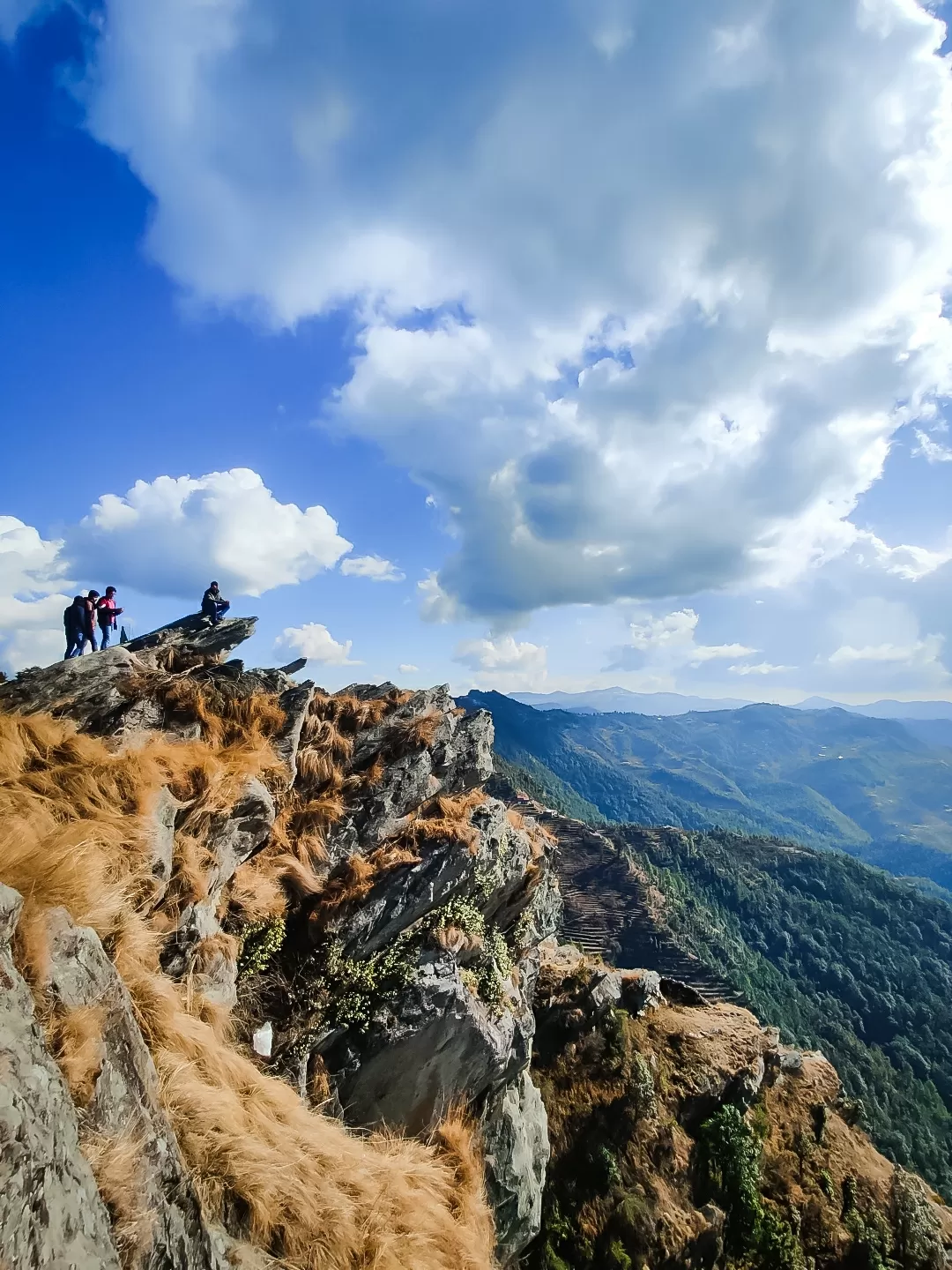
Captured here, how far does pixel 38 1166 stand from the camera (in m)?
3.62

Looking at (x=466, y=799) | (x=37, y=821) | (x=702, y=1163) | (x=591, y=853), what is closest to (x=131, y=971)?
(x=37, y=821)

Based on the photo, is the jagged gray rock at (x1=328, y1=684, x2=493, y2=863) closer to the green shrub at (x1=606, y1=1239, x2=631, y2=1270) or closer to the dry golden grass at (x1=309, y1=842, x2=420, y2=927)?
the dry golden grass at (x1=309, y1=842, x2=420, y2=927)

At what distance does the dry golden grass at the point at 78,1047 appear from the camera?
455cm

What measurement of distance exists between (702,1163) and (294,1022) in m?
15.8

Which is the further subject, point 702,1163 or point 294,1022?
point 702,1163

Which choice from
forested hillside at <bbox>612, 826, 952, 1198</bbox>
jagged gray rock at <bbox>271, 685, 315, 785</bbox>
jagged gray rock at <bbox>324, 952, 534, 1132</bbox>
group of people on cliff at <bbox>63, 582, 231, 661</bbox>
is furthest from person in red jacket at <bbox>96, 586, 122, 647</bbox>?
forested hillside at <bbox>612, 826, 952, 1198</bbox>

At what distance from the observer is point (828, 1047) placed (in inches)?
4289

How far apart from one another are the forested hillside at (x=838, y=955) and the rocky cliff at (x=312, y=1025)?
312 feet

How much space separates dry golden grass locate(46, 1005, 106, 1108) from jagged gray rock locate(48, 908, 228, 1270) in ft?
0.22

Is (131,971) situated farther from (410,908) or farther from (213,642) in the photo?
(213,642)

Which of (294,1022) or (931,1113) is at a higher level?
(294,1022)

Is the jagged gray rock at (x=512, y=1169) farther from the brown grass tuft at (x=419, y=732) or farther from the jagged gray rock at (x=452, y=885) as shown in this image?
the brown grass tuft at (x=419, y=732)

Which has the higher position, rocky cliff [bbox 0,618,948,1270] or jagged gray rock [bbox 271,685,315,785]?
jagged gray rock [bbox 271,685,315,785]

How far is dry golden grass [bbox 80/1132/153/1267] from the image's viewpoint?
13.6 ft
